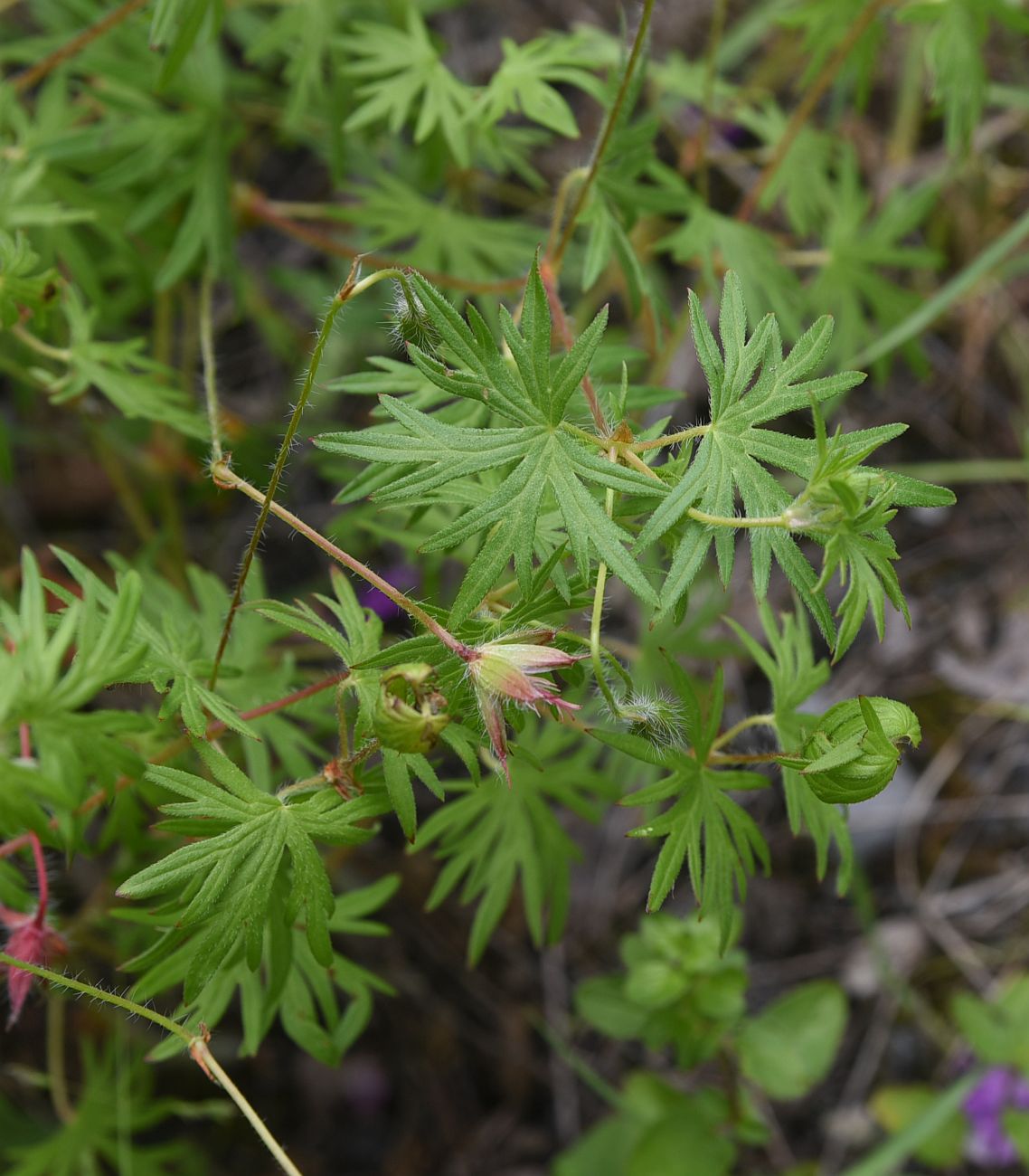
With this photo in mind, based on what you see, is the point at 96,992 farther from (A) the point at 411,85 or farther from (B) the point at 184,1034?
(A) the point at 411,85

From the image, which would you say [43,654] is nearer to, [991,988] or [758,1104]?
[758,1104]

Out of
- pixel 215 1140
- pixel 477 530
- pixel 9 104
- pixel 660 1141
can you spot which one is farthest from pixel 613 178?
pixel 215 1140

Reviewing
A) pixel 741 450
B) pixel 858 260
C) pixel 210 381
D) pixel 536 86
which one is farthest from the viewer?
pixel 858 260

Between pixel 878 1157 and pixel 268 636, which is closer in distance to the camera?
pixel 268 636

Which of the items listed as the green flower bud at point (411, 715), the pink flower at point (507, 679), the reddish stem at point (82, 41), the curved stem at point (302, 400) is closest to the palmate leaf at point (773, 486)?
the pink flower at point (507, 679)

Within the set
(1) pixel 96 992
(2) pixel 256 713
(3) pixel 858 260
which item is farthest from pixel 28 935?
(3) pixel 858 260

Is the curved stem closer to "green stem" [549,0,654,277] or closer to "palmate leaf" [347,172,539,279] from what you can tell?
"green stem" [549,0,654,277]
